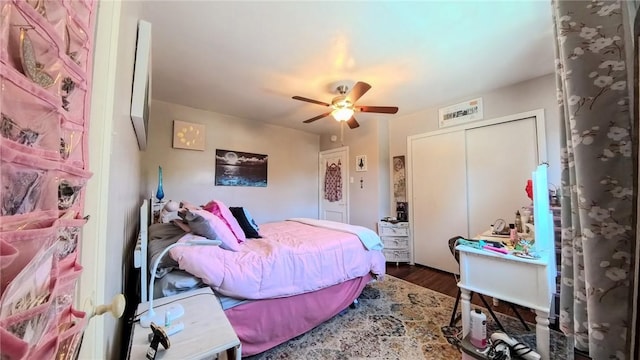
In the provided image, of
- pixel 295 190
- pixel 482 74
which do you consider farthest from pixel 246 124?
pixel 482 74

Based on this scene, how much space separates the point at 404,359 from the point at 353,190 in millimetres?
3041

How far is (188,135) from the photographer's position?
143 inches

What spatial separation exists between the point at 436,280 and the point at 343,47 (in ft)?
9.80

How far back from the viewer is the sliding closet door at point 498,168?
2.73 meters

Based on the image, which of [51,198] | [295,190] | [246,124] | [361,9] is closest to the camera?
[51,198]

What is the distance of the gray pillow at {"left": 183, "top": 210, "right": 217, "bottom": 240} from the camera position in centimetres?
169

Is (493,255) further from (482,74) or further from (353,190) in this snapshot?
(353,190)

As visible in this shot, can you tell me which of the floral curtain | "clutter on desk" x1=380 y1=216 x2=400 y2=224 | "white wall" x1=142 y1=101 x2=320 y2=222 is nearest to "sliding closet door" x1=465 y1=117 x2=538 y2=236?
"clutter on desk" x1=380 y1=216 x2=400 y2=224

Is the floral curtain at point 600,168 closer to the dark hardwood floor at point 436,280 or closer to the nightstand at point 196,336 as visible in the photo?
the nightstand at point 196,336

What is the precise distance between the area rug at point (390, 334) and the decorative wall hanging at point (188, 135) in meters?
3.06

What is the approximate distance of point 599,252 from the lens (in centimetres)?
67

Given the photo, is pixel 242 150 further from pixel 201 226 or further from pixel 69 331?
pixel 69 331

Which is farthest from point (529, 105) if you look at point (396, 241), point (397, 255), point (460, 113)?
point (397, 255)

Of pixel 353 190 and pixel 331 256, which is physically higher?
pixel 353 190
